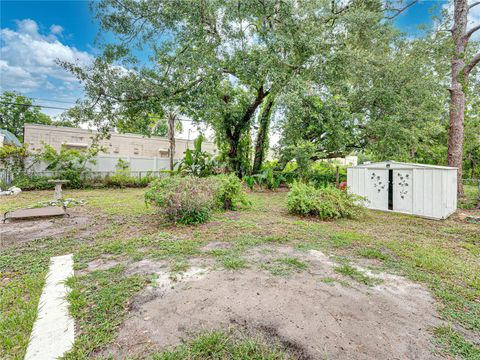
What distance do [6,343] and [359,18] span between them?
9416 mm

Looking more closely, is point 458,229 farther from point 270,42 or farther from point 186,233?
point 270,42

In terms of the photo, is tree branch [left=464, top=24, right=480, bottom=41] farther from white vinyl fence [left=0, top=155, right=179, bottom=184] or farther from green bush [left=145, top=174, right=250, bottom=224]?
white vinyl fence [left=0, top=155, right=179, bottom=184]

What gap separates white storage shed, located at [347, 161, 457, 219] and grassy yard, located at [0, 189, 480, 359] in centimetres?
41

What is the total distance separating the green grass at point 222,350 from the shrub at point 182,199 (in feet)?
10.6

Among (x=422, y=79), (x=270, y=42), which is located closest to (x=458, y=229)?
(x=422, y=79)

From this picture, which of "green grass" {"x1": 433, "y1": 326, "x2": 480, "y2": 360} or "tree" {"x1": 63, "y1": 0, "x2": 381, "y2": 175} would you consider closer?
"green grass" {"x1": 433, "y1": 326, "x2": 480, "y2": 360}

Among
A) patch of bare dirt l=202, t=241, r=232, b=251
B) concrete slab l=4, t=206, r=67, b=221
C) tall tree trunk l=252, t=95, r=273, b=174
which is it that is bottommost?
patch of bare dirt l=202, t=241, r=232, b=251

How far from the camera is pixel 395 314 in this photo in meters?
1.99

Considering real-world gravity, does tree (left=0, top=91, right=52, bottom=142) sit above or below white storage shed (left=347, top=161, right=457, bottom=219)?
above

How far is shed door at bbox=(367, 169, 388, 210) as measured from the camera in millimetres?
6728

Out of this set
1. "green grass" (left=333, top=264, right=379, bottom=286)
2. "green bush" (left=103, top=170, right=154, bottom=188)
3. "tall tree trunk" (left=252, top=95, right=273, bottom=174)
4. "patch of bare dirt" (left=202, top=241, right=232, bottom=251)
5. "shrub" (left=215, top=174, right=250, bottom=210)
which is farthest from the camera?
"tall tree trunk" (left=252, top=95, right=273, bottom=174)

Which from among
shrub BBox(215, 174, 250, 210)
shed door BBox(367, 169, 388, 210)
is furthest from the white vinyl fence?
shed door BBox(367, 169, 388, 210)

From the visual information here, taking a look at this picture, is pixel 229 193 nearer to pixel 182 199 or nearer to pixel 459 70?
pixel 182 199

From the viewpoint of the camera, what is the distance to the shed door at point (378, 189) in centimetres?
673
